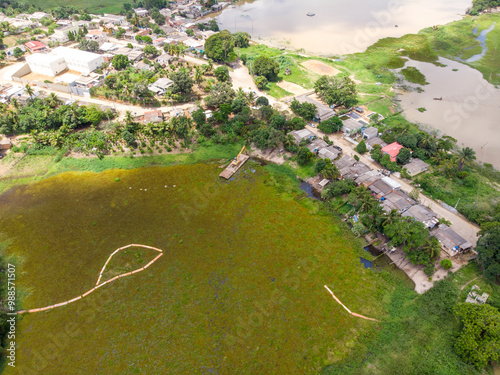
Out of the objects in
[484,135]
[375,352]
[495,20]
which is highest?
[495,20]

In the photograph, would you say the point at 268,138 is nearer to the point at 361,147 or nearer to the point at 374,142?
the point at 361,147

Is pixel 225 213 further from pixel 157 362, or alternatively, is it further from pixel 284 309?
pixel 157 362

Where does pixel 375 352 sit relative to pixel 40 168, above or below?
below

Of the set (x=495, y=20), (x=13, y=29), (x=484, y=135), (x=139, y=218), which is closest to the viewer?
(x=139, y=218)

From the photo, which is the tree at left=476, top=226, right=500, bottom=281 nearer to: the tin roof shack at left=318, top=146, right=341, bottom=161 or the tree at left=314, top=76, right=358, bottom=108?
the tin roof shack at left=318, top=146, right=341, bottom=161

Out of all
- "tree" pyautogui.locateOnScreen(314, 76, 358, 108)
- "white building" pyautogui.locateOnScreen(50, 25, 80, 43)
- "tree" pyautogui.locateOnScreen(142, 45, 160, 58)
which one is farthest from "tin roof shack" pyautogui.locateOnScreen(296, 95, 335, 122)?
"white building" pyautogui.locateOnScreen(50, 25, 80, 43)

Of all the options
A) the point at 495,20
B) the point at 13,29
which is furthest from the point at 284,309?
the point at 495,20

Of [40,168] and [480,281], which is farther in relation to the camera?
[40,168]

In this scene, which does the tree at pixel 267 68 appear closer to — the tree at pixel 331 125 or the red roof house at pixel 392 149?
the tree at pixel 331 125
